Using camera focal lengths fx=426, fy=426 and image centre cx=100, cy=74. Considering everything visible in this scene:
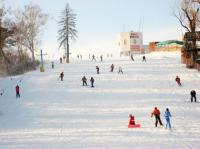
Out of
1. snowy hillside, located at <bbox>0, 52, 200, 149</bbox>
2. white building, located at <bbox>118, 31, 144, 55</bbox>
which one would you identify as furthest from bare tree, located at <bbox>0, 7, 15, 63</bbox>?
white building, located at <bbox>118, 31, 144, 55</bbox>

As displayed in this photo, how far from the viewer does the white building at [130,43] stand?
91.6 meters

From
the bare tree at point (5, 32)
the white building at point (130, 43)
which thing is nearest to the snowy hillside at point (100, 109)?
the bare tree at point (5, 32)

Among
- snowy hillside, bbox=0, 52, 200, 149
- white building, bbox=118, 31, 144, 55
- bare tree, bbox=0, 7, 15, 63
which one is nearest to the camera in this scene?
snowy hillside, bbox=0, 52, 200, 149

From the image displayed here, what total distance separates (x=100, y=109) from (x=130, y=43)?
5837cm

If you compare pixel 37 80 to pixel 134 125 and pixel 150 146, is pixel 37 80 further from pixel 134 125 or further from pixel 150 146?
pixel 150 146

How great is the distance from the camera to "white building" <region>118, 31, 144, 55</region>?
91.6 metres

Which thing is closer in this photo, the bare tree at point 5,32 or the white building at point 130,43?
the bare tree at point 5,32

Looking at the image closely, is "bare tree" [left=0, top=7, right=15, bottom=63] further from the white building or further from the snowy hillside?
the white building

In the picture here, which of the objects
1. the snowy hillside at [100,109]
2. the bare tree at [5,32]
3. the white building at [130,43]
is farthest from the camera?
the white building at [130,43]

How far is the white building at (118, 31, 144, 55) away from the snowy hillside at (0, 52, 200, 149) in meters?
33.9

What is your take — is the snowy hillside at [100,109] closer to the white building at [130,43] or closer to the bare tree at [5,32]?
the bare tree at [5,32]

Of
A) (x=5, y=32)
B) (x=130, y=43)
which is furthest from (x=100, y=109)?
(x=130, y=43)

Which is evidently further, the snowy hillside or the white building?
the white building

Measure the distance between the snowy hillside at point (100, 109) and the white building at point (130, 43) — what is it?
33867mm
